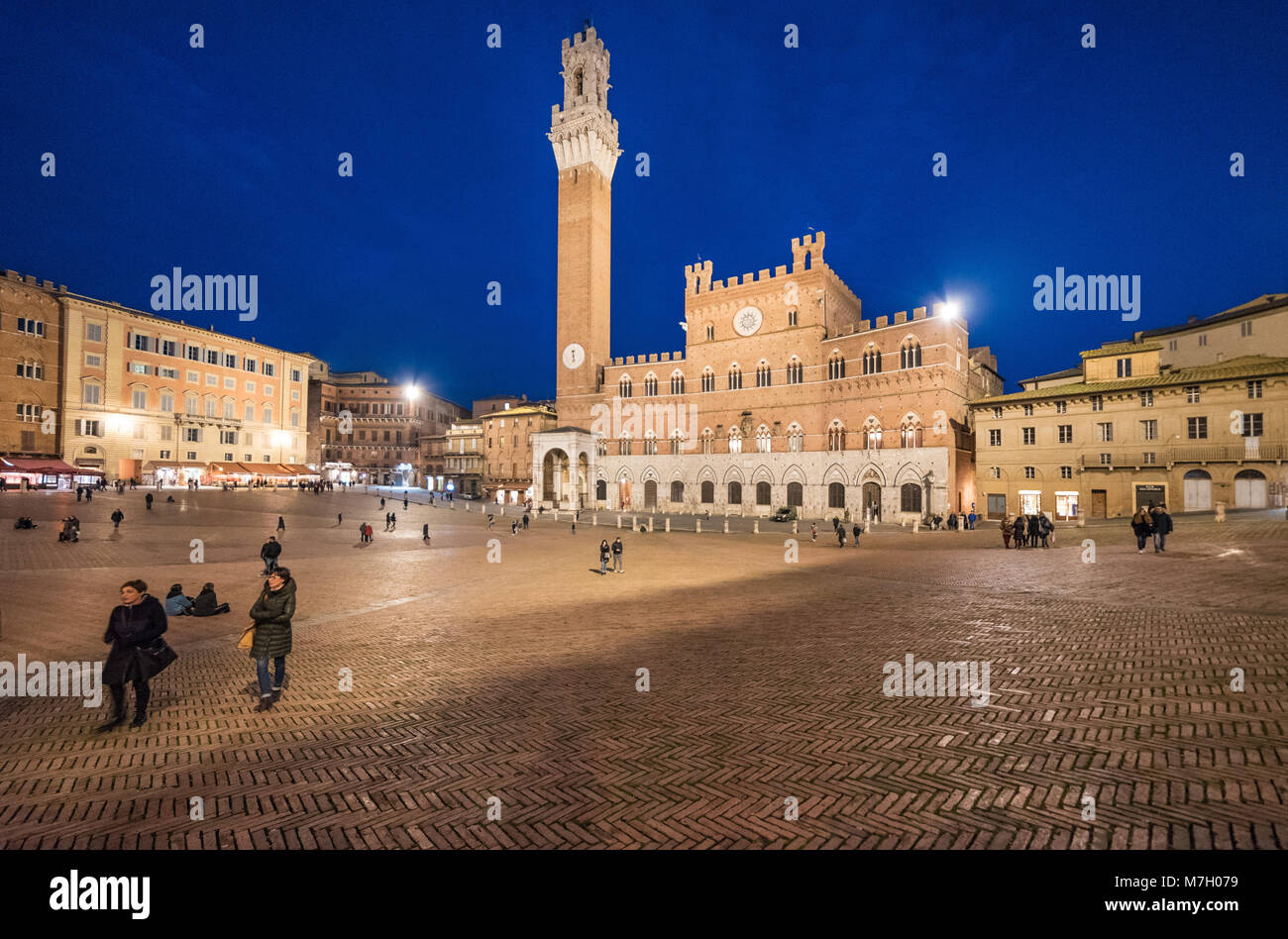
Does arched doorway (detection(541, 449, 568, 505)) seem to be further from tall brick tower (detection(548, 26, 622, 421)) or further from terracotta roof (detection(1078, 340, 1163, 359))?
terracotta roof (detection(1078, 340, 1163, 359))

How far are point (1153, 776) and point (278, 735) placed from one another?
25.7ft

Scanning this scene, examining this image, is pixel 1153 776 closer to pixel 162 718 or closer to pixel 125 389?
pixel 162 718

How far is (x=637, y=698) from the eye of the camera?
6.20 metres

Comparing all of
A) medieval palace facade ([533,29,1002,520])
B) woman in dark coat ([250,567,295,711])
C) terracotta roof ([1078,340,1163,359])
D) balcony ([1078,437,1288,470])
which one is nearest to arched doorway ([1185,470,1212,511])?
balcony ([1078,437,1288,470])

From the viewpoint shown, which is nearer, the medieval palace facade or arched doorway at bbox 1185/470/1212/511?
arched doorway at bbox 1185/470/1212/511

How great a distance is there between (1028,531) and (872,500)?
1639cm

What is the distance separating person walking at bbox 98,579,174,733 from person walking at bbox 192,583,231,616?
5.63 meters

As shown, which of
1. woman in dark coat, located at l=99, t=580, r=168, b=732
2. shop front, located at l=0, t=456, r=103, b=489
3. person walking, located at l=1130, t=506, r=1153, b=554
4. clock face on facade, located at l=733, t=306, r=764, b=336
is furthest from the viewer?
clock face on facade, located at l=733, t=306, r=764, b=336

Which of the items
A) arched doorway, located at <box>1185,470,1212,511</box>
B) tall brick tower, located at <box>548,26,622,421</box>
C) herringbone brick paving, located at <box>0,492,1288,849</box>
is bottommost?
herringbone brick paving, located at <box>0,492,1288,849</box>

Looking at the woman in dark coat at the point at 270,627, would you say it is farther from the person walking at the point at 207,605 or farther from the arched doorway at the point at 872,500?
the arched doorway at the point at 872,500

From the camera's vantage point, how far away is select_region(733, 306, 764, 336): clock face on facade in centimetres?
4204

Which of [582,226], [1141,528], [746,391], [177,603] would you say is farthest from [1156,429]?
[582,226]

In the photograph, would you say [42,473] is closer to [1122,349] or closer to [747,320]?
[747,320]

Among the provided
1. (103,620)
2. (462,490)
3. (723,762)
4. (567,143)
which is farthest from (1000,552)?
(462,490)
